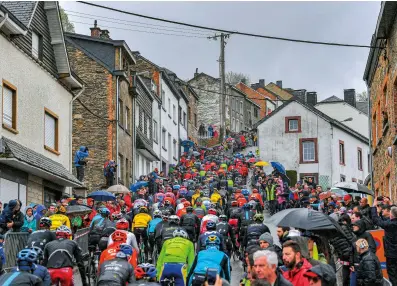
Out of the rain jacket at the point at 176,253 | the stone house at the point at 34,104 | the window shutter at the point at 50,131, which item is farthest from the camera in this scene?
the window shutter at the point at 50,131

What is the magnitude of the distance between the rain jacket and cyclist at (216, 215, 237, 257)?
451 cm

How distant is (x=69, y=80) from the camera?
32.0 metres

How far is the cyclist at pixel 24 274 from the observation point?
35.1 ft

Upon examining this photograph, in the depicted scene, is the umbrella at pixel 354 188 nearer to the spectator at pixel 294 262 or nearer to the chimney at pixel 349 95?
the spectator at pixel 294 262

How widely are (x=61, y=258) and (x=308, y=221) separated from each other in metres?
4.51

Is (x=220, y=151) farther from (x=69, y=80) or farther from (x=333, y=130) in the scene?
(x=69, y=80)

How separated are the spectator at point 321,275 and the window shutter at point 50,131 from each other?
21120mm

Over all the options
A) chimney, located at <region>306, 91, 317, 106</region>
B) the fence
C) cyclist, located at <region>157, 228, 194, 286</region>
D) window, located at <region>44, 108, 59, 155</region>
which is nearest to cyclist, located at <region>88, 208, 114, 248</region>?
the fence

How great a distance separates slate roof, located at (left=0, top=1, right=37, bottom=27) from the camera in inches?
1126

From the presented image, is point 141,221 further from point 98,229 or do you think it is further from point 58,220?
point 58,220

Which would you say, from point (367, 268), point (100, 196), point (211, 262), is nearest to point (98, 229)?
point (211, 262)

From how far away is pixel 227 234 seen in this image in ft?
66.8

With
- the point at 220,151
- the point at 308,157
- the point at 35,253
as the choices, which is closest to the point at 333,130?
the point at 308,157

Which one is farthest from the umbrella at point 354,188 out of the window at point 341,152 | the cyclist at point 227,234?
the window at point 341,152
